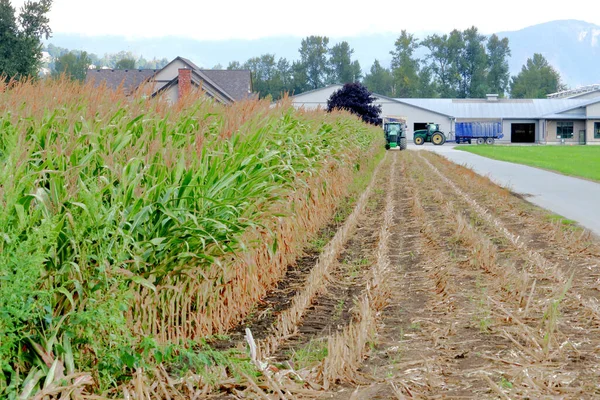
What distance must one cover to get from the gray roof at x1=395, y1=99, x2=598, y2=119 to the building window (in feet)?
6.18

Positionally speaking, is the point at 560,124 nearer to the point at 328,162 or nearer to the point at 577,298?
the point at 328,162

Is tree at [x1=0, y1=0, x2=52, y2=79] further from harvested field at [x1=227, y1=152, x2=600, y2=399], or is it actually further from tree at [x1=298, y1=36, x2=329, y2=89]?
tree at [x1=298, y1=36, x2=329, y2=89]

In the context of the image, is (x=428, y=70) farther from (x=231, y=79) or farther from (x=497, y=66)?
(x=231, y=79)

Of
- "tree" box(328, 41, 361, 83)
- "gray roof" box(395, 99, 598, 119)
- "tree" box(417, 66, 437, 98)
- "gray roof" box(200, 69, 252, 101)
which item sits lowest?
"gray roof" box(395, 99, 598, 119)

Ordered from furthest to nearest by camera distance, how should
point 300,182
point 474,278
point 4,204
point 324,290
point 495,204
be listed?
1. point 495,204
2. point 300,182
3. point 474,278
4. point 324,290
5. point 4,204

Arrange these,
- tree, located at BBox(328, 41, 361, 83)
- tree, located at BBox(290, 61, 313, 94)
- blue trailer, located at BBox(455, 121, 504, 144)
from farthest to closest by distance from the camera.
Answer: tree, located at BBox(328, 41, 361, 83), tree, located at BBox(290, 61, 313, 94), blue trailer, located at BBox(455, 121, 504, 144)

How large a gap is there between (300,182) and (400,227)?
416cm

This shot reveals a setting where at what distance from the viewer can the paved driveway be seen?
15.0 meters

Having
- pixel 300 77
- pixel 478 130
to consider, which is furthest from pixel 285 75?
pixel 478 130

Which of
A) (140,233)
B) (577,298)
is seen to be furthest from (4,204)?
(577,298)

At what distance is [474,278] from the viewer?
29.7 feet

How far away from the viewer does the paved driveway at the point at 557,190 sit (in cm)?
1497

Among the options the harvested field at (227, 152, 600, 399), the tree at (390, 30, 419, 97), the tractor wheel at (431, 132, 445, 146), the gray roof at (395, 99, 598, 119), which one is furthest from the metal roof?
the harvested field at (227, 152, 600, 399)

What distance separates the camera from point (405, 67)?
127 meters
